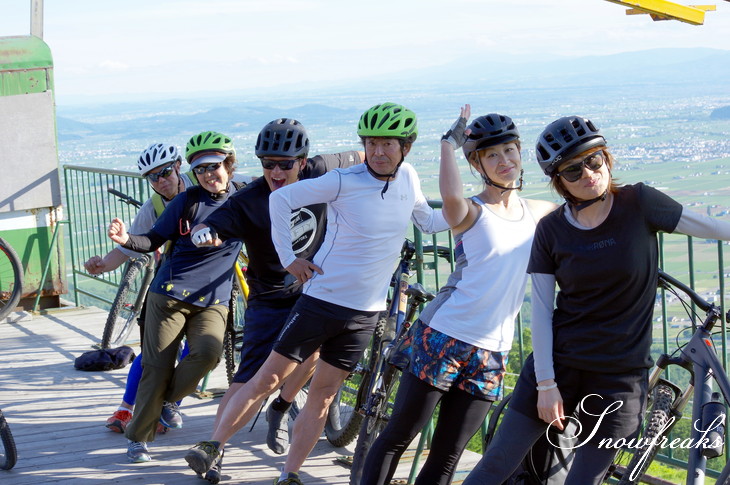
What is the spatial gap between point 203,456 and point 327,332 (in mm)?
1135

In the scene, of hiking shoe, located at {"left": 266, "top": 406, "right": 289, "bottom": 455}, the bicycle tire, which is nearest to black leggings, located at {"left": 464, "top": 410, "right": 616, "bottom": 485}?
the bicycle tire

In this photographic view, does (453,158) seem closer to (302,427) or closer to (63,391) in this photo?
(302,427)

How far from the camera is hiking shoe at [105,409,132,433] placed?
6.75 meters

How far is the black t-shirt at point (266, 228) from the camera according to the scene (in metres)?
5.41

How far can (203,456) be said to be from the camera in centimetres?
541

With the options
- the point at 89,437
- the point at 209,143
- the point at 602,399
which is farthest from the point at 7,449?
the point at 602,399

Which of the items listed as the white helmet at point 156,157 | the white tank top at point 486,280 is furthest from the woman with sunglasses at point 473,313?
the white helmet at point 156,157

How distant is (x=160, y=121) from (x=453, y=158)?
9128cm

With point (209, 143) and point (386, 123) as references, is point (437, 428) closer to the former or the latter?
point (386, 123)

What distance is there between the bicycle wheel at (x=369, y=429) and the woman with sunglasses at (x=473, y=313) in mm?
867

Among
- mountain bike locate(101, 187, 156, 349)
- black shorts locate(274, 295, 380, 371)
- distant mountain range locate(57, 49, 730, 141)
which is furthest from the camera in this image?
distant mountain range locate(57, 49, 730, 141)

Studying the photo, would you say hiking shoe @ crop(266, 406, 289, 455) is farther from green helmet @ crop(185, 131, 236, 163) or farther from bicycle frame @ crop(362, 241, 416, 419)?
green helmet @ crop(185, 131, 236, 163)

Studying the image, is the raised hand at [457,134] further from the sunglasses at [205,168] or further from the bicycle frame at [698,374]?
the sunglasses at [205,168]

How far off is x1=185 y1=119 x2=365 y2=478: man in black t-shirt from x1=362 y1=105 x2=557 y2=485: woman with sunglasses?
1.45m
